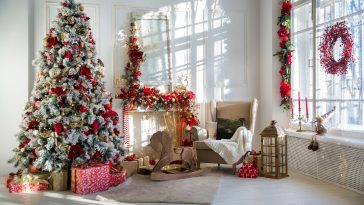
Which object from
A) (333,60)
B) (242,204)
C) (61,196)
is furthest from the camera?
(333,60)

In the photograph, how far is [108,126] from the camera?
16.5ft

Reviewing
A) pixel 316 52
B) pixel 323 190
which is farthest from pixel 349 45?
pixel 323 190

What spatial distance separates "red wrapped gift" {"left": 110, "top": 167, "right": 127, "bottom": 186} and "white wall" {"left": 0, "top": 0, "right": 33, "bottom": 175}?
169 centimetres

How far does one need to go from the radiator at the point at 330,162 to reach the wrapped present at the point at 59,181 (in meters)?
3.38

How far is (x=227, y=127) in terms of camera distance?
20.1 ft

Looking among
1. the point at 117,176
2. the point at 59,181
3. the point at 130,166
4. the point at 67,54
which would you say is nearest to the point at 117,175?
the point at 117,176

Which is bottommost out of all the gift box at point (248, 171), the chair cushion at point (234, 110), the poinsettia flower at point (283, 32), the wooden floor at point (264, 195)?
the wooden floor at point (264, 195)

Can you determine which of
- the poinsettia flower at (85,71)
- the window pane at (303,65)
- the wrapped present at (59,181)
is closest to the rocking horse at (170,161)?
the wrapped present at (59,181)

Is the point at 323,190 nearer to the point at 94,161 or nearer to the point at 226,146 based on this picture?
the point at 226,146

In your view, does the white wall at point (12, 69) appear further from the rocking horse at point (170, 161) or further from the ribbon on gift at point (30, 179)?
the rocking horse at point (170, 161)

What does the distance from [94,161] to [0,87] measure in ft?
6.43

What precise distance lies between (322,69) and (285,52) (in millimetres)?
Result: 945

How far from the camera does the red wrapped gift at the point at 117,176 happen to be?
4922 mm

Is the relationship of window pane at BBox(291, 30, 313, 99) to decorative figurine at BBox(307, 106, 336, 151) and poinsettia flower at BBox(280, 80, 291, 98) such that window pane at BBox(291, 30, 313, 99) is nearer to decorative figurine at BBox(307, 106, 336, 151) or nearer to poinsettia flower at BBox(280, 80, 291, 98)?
poinsettia flower at BBox(280, 80, 291, 98)
